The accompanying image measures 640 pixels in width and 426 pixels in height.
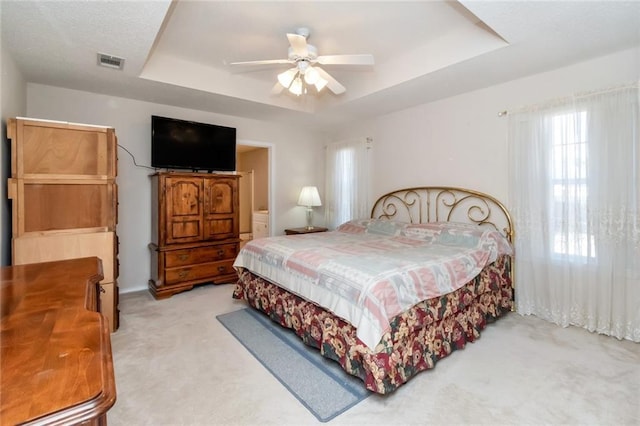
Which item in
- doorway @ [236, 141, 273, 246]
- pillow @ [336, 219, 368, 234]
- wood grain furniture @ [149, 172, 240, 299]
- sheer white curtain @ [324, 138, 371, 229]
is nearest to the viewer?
wood grain furniture @ [149, 172, 240, 299]

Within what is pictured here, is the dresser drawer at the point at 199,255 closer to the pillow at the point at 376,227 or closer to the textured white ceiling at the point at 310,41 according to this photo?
the pillow at the point at 376,227

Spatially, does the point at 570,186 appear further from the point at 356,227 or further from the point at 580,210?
the point at 356,227

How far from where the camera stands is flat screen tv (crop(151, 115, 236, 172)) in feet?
12.2

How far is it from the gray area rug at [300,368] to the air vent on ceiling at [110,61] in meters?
2.56

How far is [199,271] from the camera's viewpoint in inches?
152

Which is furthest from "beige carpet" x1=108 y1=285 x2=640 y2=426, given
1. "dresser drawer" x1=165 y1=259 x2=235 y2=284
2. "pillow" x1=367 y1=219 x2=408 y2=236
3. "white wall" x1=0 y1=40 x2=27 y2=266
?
"pillow" x1=367 y1=219 x2=408 y2=236

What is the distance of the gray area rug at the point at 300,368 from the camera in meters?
→ 1.83

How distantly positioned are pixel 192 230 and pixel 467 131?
3.54 metres

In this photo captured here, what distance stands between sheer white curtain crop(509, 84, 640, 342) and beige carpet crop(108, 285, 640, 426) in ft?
0.96

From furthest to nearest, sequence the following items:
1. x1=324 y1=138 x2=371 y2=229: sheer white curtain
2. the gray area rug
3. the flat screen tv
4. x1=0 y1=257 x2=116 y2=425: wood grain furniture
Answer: x1=324 y1=138 x2=371 y2=229: sheer white curtain < the flat screen tv < the gray area rug < x1=0 y1=257 x2=116 y2=425: wood grain furniture

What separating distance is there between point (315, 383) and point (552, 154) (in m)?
2.93

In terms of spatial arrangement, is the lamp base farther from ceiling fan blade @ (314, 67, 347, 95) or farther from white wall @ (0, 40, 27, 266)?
white wall @ (0, 40, 27, 266)

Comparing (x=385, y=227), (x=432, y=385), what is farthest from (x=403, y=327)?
(x=385, y=227)

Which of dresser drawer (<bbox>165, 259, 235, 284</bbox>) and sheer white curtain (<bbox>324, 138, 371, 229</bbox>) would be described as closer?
dresser drawer (<bbox>165, 259, 235, 284</bbox>)
